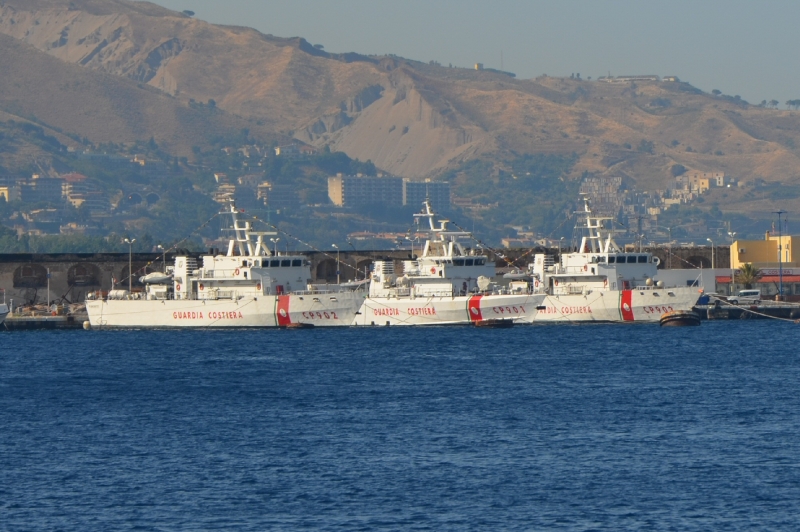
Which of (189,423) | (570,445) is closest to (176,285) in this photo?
(189,423)

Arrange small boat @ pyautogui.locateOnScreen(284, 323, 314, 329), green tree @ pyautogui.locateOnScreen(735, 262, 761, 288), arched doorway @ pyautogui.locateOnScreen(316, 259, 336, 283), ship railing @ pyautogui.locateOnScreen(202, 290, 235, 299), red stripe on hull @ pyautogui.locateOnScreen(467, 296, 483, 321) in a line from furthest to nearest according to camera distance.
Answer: arched doorway @ pyautogui.locateOnScreen(316, 259, 336, 283) → green tree @ pyautogui.locateOnScreen(735, 262, 761, 288) → ship railing @ pyautogui.locateOnScreen(202, 290, 235, 299) → small boat @ pyautogui.locateOnScreen(284, 323, 314, 329) → red stripe on hull @ pyautogui.locateOnScreen(467, 296, 483, 321)

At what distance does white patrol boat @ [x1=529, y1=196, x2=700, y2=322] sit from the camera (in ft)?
380

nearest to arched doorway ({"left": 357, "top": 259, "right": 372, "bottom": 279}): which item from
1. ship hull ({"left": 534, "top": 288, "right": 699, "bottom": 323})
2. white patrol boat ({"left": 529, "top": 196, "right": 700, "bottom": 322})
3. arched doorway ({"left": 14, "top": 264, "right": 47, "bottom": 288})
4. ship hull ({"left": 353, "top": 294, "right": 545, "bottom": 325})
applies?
arched doorway ({"left": 14, "top": 264, "right": 47, "bottom": 288})

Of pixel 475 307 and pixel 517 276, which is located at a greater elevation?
pixel 517 276

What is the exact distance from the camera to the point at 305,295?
117062mm

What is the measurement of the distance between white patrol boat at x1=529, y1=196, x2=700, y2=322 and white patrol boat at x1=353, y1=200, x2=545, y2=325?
192cm

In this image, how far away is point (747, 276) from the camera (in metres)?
146

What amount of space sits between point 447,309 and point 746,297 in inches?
1251

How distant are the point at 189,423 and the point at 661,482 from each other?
2094cm

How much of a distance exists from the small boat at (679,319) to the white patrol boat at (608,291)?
35.5 inches

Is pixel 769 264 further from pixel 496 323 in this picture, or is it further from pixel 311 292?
pixel 311 292

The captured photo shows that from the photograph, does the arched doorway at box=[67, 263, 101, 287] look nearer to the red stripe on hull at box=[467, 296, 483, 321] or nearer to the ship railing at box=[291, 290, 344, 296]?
the ship railing at box=[291, 290, 344, 296]

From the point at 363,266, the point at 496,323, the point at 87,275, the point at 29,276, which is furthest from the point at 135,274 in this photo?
the point at 496,323

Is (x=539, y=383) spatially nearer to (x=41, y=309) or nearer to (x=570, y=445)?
(x=570, y=445)
